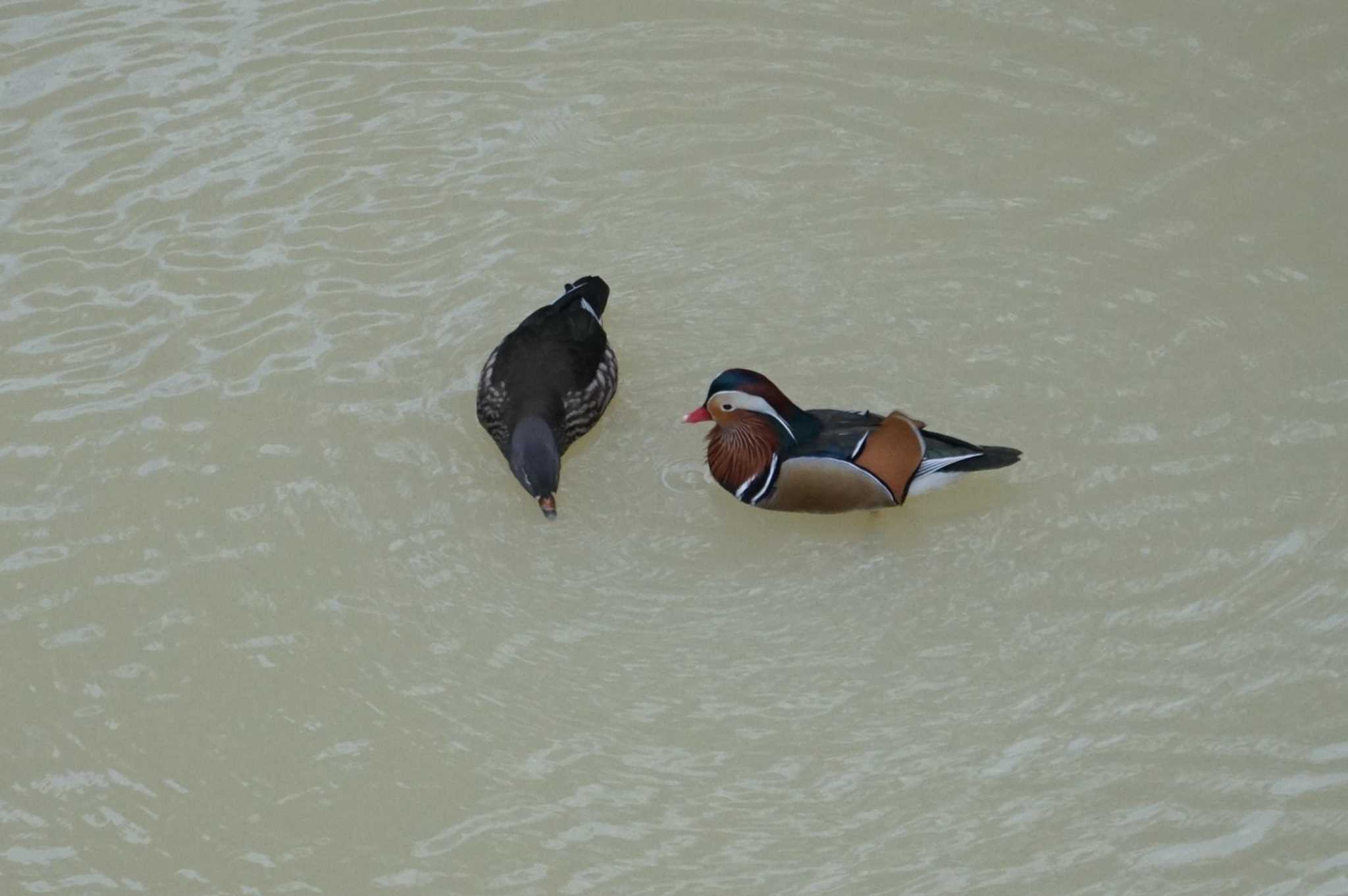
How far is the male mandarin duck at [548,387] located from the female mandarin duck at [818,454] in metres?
0.44

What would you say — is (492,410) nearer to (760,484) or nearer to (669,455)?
(669,455)

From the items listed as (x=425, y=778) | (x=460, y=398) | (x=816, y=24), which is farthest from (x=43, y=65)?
(x=425, y=778)

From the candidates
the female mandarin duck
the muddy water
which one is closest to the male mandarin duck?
the muddy water

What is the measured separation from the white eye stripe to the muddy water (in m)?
0.36

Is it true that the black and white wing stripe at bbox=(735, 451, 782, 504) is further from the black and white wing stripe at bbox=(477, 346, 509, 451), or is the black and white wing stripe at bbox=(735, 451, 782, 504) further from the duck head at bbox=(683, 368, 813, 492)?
the black and white wing stripe at bbox=(477, 346, 509, 451)

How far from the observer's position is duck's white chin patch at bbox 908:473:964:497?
582 centimetres

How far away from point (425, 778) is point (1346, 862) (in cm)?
266

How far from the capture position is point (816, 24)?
26.4ft

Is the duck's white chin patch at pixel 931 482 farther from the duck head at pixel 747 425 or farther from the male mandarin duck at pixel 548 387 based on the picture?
the male mandarin duck at pixel 548 387

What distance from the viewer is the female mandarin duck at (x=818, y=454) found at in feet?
18.9

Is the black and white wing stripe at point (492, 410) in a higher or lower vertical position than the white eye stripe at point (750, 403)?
lower

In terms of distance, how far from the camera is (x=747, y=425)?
19.3ft

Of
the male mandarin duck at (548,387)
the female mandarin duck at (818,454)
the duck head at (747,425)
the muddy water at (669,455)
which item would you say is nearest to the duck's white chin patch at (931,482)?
the female mandarin duck at (818,454)

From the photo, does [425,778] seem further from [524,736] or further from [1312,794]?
[1312,794]
